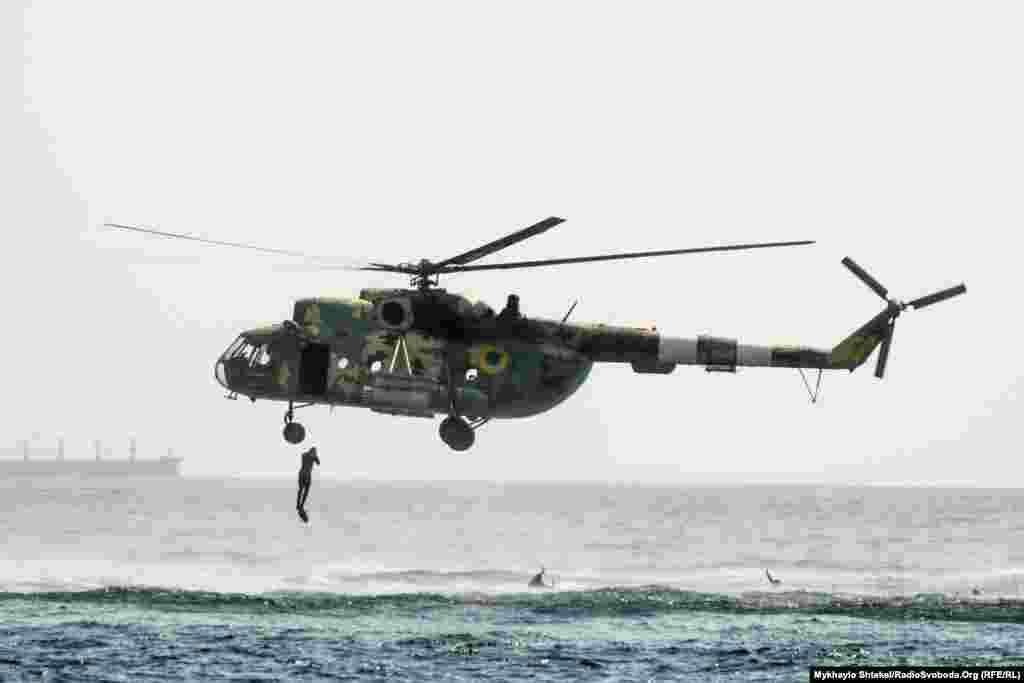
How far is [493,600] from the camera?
69625 mm

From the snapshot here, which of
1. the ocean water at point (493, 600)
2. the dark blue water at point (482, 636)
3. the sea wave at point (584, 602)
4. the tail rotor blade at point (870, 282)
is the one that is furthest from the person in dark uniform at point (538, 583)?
the tail rotor blade at point (870, 282)

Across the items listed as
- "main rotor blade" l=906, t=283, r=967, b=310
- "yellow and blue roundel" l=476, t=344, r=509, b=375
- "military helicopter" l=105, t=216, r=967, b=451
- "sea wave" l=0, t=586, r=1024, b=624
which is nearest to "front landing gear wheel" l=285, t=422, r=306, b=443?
"military helicopter" l=105, t=216, r=967, b=451

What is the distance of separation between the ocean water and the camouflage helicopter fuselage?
28.1 feet

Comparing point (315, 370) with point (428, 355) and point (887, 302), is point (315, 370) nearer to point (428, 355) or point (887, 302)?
point (428, 355)

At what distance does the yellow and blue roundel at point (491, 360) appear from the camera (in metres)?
34.2

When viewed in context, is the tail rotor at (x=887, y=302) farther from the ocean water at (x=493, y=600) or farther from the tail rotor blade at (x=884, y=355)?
the ocean water at (x=493, y=600)

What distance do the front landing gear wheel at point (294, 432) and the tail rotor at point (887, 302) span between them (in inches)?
504

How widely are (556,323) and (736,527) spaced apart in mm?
116913

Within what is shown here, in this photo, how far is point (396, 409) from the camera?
33594mm

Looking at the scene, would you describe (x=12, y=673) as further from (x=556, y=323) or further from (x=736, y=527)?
(x=736, y=527)

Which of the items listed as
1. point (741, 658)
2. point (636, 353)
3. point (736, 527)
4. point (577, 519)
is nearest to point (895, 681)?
point (741, 658)

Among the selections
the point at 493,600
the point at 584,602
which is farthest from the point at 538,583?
the point at 584,602

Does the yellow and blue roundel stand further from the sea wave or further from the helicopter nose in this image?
the sea wave

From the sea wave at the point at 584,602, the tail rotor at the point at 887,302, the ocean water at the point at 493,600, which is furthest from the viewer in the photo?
the sea wave at the point at 584,602
